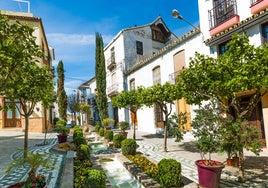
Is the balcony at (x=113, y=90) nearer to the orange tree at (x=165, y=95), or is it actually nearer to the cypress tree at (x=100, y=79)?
the cypress tree at (x=100, y=79)

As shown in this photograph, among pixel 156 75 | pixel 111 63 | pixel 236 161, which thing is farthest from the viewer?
pixel 111 63

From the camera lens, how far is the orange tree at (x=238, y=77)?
533cm

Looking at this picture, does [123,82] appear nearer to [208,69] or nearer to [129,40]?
[129,40]

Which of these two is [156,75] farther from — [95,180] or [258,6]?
[95,180]

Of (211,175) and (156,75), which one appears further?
(156,75)

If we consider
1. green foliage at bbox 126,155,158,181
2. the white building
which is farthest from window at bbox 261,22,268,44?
green foliage at bbox 126,155,158,181

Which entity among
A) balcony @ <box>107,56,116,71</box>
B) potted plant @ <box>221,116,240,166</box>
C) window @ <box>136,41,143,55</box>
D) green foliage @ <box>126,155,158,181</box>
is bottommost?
green foliage @ <box>126,155,158,181</box>

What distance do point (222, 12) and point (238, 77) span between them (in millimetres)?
8140

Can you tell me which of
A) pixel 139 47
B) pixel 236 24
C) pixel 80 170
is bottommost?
pixel 80 170

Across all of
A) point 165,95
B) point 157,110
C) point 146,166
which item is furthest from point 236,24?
point 157,110

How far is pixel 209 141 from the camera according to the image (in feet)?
18.5

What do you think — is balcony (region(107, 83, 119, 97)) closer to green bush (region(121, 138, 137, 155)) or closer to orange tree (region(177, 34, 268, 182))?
green bush (region(121, 138, 137, 155))

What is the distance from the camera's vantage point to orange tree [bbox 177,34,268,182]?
5.33 m

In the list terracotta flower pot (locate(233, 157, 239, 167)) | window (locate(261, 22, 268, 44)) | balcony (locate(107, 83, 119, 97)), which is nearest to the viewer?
terracotta flower pot (locate(233, 157, 239, 167))
